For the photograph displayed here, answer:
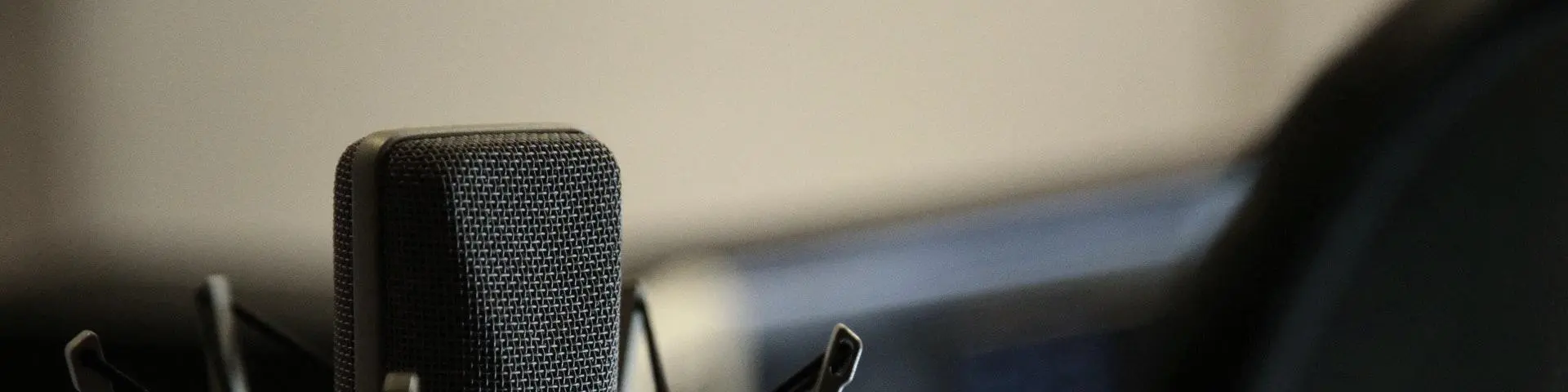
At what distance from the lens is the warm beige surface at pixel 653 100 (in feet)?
2.81

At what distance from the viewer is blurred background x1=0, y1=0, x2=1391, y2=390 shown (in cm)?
47

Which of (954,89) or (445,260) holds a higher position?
(445,260)

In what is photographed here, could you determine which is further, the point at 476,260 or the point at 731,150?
the point at 731,150

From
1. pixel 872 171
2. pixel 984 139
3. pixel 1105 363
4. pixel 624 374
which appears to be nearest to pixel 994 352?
pixel 1105 363

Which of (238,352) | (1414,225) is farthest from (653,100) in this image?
(1414,225)

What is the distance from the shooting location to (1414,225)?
0.26 m

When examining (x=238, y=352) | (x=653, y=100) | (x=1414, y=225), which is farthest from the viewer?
(x=653, y=100)

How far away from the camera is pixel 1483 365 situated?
30 cm

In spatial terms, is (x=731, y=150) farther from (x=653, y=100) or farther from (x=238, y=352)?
(x=238, y=352)

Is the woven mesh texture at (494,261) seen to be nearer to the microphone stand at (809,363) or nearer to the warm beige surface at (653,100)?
the microphone stand at (809,363)

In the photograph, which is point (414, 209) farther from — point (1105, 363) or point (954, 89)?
point (954, 89)

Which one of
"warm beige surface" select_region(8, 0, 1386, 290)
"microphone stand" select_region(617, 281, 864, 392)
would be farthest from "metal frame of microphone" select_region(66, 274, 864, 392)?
"warm beige surface" select_region(8, 0, 1386, 290)

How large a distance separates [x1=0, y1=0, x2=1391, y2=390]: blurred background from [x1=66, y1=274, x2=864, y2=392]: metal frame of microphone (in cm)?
6

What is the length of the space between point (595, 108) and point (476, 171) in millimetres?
838
